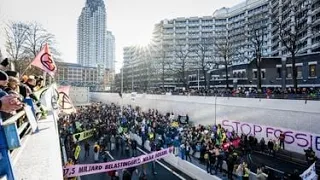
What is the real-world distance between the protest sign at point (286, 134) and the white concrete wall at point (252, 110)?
0.35 meters

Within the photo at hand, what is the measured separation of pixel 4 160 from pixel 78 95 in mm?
64677

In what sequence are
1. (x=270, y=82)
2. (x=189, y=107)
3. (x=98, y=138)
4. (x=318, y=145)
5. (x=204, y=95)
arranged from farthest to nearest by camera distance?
(x=270, y=82) < (x=189, y=107) < (x=204, y=95) < (x=98, y=138) < (x=318, y=145)

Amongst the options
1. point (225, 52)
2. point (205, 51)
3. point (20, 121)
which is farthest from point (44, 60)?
point (205, 51)

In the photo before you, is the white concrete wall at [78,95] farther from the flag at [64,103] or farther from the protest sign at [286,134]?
the flag at [64,103]

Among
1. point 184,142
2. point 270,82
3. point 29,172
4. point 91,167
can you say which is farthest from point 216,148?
point 270,82

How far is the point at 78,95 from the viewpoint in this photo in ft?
217

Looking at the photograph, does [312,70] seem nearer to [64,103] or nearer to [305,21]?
[305,21]

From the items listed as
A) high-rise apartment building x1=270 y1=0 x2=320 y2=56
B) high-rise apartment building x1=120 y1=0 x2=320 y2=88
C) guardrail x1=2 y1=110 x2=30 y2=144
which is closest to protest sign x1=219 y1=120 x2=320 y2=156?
guardrail x1=2 y1=110 x2=30 y2=144

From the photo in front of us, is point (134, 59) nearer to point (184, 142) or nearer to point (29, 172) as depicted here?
point (184, 142)

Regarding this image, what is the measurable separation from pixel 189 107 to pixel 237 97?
992 cm

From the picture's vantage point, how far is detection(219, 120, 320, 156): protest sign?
23.6 meters

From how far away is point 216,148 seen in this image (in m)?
20.4

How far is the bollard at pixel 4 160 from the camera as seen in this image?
3330 mm

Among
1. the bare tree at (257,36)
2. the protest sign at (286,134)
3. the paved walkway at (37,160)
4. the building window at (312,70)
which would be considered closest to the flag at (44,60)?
the paved walkway at (37,160)
